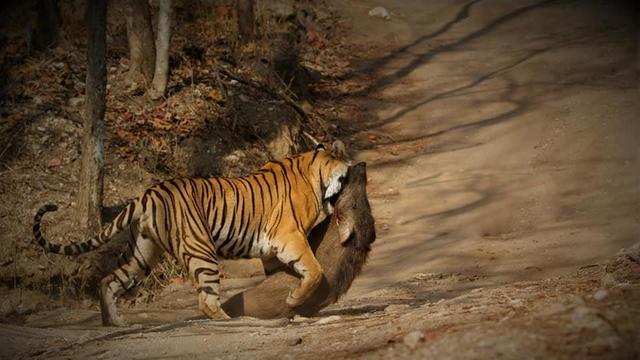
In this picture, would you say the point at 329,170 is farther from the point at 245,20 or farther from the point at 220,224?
the point at 245,20

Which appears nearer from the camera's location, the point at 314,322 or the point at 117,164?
the point at 314,322

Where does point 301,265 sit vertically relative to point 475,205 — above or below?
above

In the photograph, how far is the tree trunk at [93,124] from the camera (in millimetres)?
8664

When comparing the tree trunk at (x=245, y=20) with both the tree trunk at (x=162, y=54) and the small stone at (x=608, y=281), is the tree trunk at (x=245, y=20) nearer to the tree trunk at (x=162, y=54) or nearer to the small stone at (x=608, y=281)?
the tree trunk at (x=162, y=54)

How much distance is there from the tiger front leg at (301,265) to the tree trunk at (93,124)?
2.59 meters

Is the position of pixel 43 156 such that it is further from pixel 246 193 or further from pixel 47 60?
pixel 246 193

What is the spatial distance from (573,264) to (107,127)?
599 centimetres

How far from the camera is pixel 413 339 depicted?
423 centimetres

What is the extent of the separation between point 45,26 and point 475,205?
21.9ft

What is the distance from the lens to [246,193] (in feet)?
24.8

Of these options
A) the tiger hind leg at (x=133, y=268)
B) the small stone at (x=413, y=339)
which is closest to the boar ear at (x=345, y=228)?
the tiger hind leg at (x=133, y=268)

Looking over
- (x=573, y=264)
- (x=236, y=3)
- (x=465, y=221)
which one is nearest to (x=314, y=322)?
(x=573, y=264)

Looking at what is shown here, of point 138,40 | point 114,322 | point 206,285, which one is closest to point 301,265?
point 206,285

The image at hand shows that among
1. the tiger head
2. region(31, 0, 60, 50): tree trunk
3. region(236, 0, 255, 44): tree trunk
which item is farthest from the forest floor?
region(31, 0, 60, 50): tree trunk
